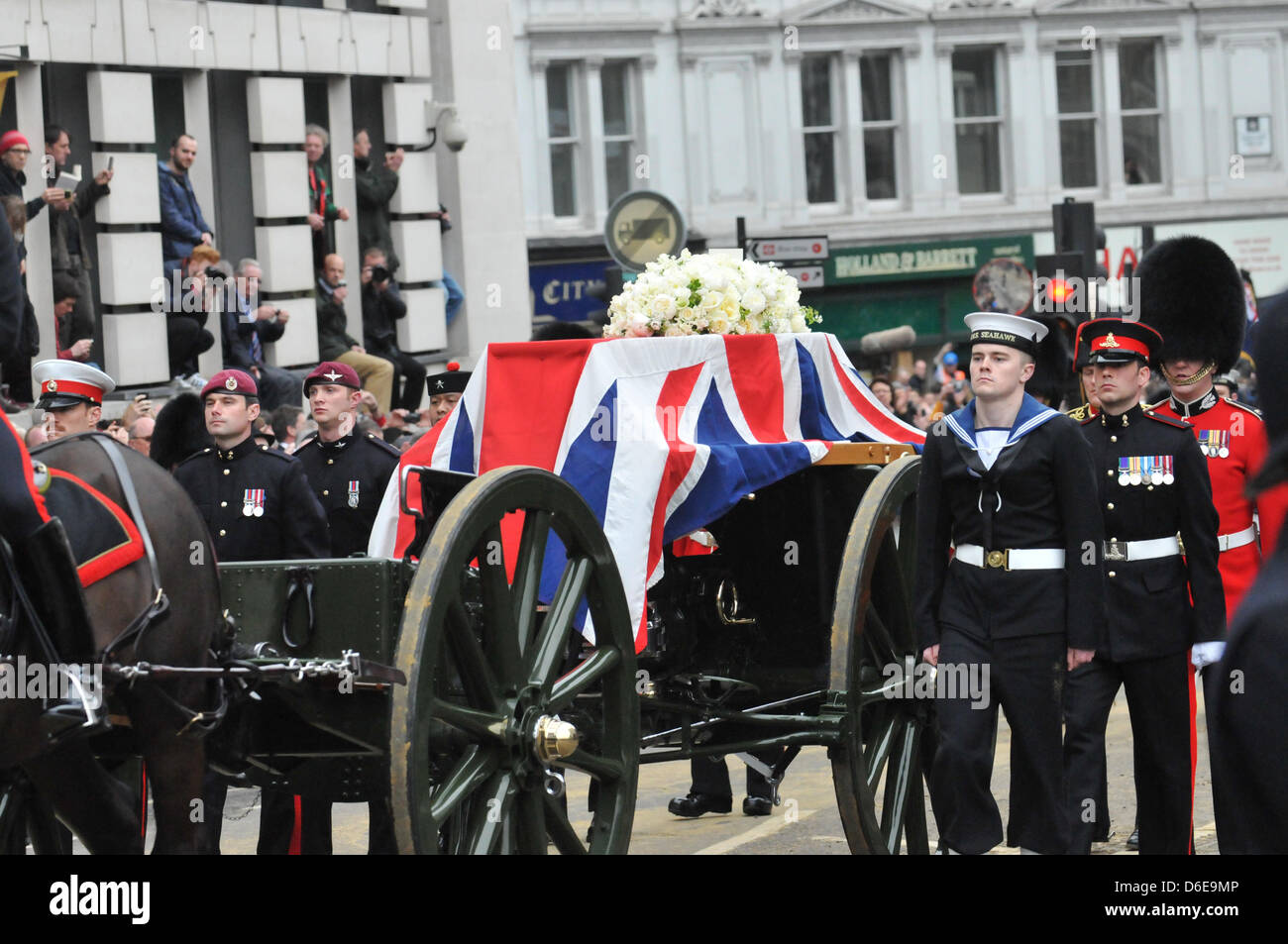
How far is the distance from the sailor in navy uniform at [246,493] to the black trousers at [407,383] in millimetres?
8493

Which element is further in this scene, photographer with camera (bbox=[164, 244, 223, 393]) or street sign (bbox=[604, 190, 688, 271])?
street sign (bbox=[604, 190, 688, 271])

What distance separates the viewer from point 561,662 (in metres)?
5.38

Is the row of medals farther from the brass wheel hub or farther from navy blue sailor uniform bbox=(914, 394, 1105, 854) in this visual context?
the brass wheel hub

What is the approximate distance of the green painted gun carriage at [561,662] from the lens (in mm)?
4836

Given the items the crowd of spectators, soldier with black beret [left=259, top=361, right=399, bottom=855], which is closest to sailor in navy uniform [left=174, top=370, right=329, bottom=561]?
soldier with black beret [left=259, top=361, right=399, bottom=855]

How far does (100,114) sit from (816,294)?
48.8ft

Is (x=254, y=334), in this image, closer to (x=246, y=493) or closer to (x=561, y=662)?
(x=246, y=493)

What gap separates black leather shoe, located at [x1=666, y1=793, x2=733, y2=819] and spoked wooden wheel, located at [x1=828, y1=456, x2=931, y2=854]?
4.27ft

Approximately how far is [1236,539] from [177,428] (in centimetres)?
385

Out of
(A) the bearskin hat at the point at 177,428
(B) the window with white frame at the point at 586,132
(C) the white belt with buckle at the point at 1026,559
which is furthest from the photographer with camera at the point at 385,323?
(B) the window with white frame at the point at 586,132

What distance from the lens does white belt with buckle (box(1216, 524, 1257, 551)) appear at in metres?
7.34
